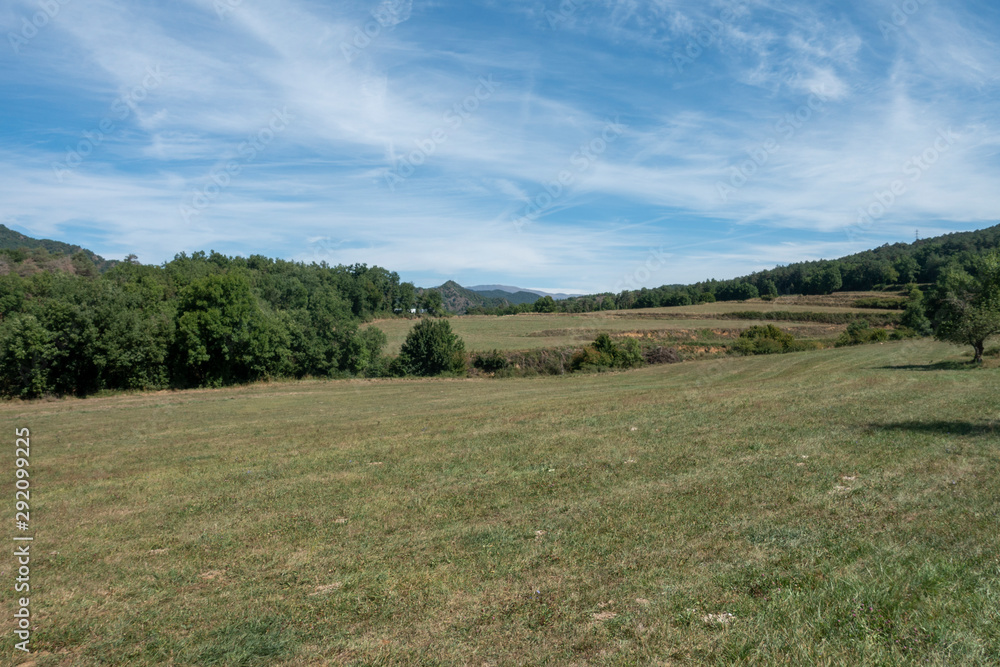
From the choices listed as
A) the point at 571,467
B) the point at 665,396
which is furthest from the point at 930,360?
the point at 571,467

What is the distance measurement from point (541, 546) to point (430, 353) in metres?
50.9

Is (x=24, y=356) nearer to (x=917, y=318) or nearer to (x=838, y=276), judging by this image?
(x=917, y=318)

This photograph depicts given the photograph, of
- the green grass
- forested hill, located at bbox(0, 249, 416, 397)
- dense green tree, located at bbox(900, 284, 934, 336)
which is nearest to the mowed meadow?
the green grass

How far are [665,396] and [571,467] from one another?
13.4 m

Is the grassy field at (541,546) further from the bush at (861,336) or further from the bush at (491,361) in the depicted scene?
the bush at (861,336)

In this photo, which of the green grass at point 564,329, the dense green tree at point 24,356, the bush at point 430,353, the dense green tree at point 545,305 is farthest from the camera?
the dense green tree at point 545,305

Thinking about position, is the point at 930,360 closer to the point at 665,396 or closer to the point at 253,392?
the point at 665,396

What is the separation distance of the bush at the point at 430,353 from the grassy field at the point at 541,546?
40111 mm

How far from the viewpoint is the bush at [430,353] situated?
5775cm

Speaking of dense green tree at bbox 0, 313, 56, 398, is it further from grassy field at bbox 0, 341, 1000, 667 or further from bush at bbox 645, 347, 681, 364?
bush at bbox 645, 347, 681, 364

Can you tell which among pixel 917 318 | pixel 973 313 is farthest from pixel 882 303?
pixel 973 313

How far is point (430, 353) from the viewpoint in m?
57.9

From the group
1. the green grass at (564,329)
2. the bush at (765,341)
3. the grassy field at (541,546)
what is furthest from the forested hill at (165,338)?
the bush at (765,341)

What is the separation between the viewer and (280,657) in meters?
5.18
